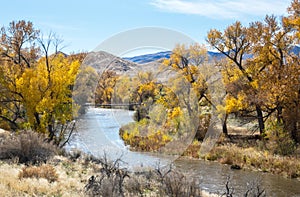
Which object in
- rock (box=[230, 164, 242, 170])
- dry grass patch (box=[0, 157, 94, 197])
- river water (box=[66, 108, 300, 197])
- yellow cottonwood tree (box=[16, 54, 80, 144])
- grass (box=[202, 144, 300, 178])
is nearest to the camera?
dry grass patch (box=[0, 157, 94, 197])

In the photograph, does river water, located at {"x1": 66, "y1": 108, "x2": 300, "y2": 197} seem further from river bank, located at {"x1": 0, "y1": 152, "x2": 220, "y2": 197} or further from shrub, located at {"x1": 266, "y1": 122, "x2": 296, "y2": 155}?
shrub, located at {"x1": 266, "y1": 122, "x2": 296, "y2": 155}

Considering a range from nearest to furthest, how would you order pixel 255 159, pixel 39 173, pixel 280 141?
1. pixel 39 173
2. pixel 255 159
3. pixel 280 141

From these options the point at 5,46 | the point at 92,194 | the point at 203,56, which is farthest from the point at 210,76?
the point at 92,194

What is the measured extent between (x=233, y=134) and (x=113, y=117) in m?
14.3

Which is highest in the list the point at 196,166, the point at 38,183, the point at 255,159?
the point at 38,183

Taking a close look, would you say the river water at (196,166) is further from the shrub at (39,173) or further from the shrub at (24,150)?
the shrub at (24,150)

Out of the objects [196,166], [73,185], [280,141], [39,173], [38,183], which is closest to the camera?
[38,183]

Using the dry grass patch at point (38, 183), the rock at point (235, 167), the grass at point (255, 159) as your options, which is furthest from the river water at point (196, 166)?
the dry grass patch at point (38, 183)

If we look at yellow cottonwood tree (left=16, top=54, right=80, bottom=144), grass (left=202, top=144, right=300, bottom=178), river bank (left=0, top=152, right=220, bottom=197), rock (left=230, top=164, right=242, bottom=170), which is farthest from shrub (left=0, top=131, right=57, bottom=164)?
grass (left=202, top=144, right=300, bottom=178)

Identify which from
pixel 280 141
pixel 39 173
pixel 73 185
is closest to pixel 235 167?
pixel 280 141

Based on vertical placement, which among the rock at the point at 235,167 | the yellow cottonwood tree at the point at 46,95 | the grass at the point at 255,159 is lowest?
the rock at the point at 235,167

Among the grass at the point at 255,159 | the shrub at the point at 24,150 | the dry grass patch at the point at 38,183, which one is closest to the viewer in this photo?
the dry grass patch at the point at 38,183

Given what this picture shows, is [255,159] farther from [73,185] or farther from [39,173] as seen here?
[39,173]

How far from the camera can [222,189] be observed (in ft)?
50.7
